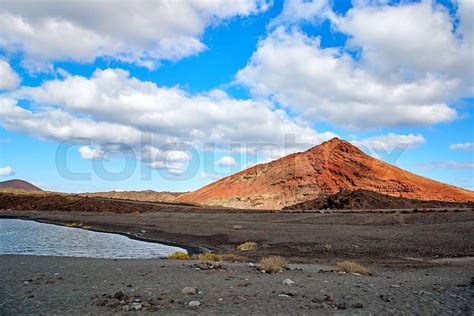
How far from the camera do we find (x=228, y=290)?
9875 millimetres

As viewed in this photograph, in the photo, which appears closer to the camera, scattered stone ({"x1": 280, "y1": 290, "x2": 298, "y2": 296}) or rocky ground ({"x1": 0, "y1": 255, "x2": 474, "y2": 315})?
rocky ground ({"x1": 0, "y1": 255, "x2": 474, "y2": 315})

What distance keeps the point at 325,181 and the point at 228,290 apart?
78655mm

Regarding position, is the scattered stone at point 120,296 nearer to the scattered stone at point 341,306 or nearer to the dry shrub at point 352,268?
the scattered stone at point 341,306

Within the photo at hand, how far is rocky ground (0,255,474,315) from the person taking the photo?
802 centimetres

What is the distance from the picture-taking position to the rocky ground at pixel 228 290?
8023mm

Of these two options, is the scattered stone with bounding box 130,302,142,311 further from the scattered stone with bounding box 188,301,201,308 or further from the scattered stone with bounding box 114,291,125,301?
the scattered stone with bounding box 188,301,201,308

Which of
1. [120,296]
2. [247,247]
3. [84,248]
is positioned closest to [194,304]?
[120,296]

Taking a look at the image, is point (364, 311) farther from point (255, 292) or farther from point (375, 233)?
point (375, 233)

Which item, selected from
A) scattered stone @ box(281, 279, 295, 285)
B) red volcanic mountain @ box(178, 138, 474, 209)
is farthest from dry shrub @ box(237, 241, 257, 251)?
red volcanic mountain @ box(178, 138, 474, 209)

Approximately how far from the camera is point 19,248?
2439 centimetres

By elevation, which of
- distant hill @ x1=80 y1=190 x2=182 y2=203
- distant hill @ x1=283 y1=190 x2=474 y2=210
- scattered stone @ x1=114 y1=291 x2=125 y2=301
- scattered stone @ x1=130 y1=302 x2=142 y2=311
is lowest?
scattered stone @ x1=130 y1=302 x2=142 y2=311

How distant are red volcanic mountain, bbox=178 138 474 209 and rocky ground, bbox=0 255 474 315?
233ft

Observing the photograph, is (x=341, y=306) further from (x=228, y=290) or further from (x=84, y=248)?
(x=84, y=248)

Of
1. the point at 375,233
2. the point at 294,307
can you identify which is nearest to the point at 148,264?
the point at 294,307
